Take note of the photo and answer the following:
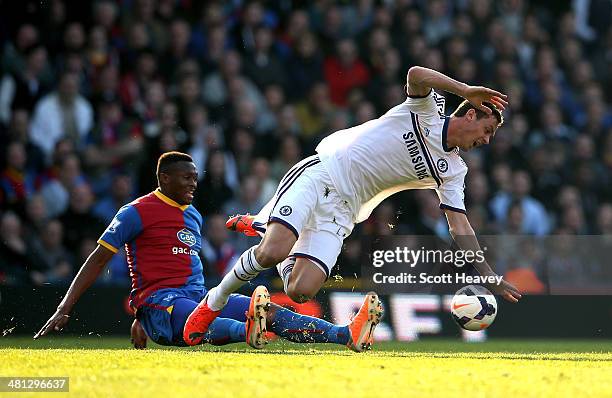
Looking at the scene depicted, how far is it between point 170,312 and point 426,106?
2.31m

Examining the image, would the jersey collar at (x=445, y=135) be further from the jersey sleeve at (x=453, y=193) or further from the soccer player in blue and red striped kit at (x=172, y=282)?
the soccer player in blue and red striped kit at (x=172, y=282)

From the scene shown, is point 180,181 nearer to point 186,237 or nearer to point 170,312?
point 186,237

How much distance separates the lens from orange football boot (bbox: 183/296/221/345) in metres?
7.29

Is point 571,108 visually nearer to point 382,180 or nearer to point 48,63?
point 48,63

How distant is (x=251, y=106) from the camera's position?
42.6 feet

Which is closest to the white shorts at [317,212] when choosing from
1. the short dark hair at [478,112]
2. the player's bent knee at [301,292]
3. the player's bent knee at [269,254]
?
the player's bent knee at [301,292]

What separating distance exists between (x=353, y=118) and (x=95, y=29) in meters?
3.40

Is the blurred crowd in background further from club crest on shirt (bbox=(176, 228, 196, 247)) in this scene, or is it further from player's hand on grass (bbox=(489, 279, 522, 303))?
player's hand on grass (bbox=(489, 279, 522, 303))

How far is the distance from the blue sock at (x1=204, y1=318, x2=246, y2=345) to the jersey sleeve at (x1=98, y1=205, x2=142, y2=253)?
35.3 inches

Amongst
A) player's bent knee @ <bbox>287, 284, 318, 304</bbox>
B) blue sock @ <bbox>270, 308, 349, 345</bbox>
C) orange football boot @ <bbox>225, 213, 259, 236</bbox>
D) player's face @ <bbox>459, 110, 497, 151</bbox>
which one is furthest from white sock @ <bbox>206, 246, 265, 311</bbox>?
player's face @ <bbox>459, 110, 497, 151</bbox>

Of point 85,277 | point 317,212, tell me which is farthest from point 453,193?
point 85,277

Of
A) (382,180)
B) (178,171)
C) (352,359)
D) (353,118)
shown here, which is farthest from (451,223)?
(353,118)

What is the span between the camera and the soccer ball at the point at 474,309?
7.81 meters

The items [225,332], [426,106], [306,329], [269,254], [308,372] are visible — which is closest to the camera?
[308,372]
